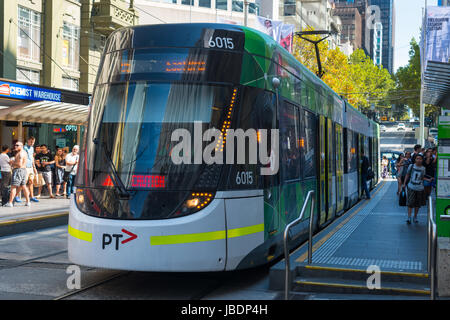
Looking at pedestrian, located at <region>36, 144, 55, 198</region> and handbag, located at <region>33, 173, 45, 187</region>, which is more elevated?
pedestrian, located at <region>36, 144, 55, 198</region>

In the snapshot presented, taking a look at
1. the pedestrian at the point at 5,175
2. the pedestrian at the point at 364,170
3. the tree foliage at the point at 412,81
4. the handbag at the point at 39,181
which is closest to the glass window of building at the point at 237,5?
the tree foliage at the point at 412,81

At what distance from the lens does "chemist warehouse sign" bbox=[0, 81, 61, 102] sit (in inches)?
636

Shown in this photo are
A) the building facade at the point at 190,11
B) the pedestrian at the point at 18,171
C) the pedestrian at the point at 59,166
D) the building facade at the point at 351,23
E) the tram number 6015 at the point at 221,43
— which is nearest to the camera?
the tram number 6015 at the point at 221,43

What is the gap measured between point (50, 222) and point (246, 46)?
800cm

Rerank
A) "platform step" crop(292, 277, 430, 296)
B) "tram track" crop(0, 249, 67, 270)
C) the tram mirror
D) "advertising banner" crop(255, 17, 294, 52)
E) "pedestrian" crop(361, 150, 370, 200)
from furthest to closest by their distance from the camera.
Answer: "advertising banner" crop(255, 17, 294, 52), "pedestrian" crop(361, 150, 370, 200), "tram track" crop(0, 249, 67, 270), the tram mirror, "platform step" crop(292, 277, 430, 296)

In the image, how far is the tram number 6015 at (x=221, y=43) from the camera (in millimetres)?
7328

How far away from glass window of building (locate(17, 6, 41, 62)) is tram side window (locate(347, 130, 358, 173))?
1413 cm

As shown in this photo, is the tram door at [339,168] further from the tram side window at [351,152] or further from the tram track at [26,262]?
the tram track at [26,262]

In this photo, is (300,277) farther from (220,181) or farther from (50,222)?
(50,222)

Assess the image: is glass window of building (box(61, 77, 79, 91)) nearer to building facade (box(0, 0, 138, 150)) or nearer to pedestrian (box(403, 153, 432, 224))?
building facade (box(0, 0, 138, 150))

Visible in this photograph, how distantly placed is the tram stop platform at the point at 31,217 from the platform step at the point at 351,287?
7132 mm

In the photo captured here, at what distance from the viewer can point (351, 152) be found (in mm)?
17828

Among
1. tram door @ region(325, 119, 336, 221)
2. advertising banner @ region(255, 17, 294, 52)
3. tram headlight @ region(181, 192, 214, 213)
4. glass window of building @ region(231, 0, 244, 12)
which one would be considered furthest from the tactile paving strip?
glass window of building @ region(231, 0, 244, 12)
